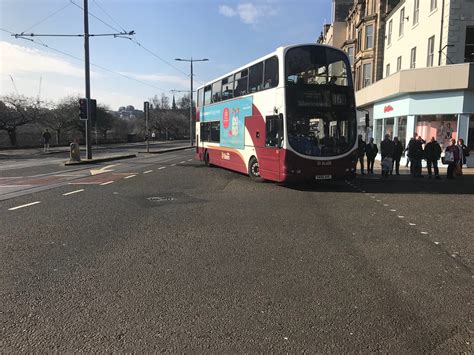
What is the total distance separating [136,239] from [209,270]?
203 cm

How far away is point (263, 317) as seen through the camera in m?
4.05

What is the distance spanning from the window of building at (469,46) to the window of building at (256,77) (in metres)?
13.0

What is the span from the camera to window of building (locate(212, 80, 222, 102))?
744 inches

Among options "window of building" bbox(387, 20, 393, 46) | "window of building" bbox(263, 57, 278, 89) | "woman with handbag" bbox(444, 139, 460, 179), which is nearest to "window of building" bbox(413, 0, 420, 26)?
"window of building" bbox(387, 20, 393, 46)

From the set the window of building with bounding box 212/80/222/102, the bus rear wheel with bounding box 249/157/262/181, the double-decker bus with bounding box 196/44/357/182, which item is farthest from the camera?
the window of building with bounding box 212/80/222/102

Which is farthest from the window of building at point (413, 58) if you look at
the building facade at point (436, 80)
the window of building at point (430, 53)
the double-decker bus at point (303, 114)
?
the double-decker bus at point (303, 114)

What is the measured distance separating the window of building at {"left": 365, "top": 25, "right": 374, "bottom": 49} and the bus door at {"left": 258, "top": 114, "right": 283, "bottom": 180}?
26445 mm

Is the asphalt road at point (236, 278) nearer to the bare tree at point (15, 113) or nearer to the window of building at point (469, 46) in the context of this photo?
the window of building at point (469, 46)

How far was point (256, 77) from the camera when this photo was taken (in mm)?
14766

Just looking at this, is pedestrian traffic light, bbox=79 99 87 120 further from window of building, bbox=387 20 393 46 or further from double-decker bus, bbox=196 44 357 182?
window of building, bbox=387 20 393 46

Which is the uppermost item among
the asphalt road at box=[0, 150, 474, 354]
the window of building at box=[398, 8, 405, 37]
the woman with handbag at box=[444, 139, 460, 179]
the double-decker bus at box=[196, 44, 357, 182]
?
the window of building at box=[398, 8, 405, 37]

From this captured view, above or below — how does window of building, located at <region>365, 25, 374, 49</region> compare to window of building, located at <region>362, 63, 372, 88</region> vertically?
above

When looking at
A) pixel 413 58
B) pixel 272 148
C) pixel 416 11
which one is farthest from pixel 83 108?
pixel 416 11

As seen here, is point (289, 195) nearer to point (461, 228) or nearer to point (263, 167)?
point (263, 167)
